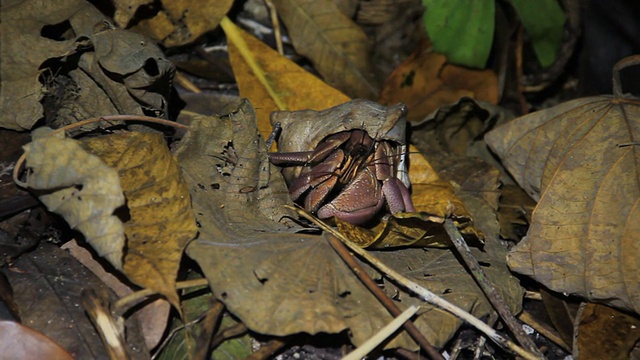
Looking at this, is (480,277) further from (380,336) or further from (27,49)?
(27,49)

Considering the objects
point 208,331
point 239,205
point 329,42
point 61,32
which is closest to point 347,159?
point 239,205

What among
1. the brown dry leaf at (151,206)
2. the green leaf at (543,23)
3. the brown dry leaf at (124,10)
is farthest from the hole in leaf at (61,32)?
the green leaf at (543,23)

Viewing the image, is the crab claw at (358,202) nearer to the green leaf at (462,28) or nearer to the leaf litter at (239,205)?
the leaf litter at (239,205)

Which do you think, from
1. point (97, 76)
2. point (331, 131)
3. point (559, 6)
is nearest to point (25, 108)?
point (97, 76)

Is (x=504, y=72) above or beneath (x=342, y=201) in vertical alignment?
above

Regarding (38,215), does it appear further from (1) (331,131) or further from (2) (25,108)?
(1) (331,131)

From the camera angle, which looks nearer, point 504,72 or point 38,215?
point 38,215

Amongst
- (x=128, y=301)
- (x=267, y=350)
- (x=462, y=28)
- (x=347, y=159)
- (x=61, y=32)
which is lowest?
(x=267, y=350)
